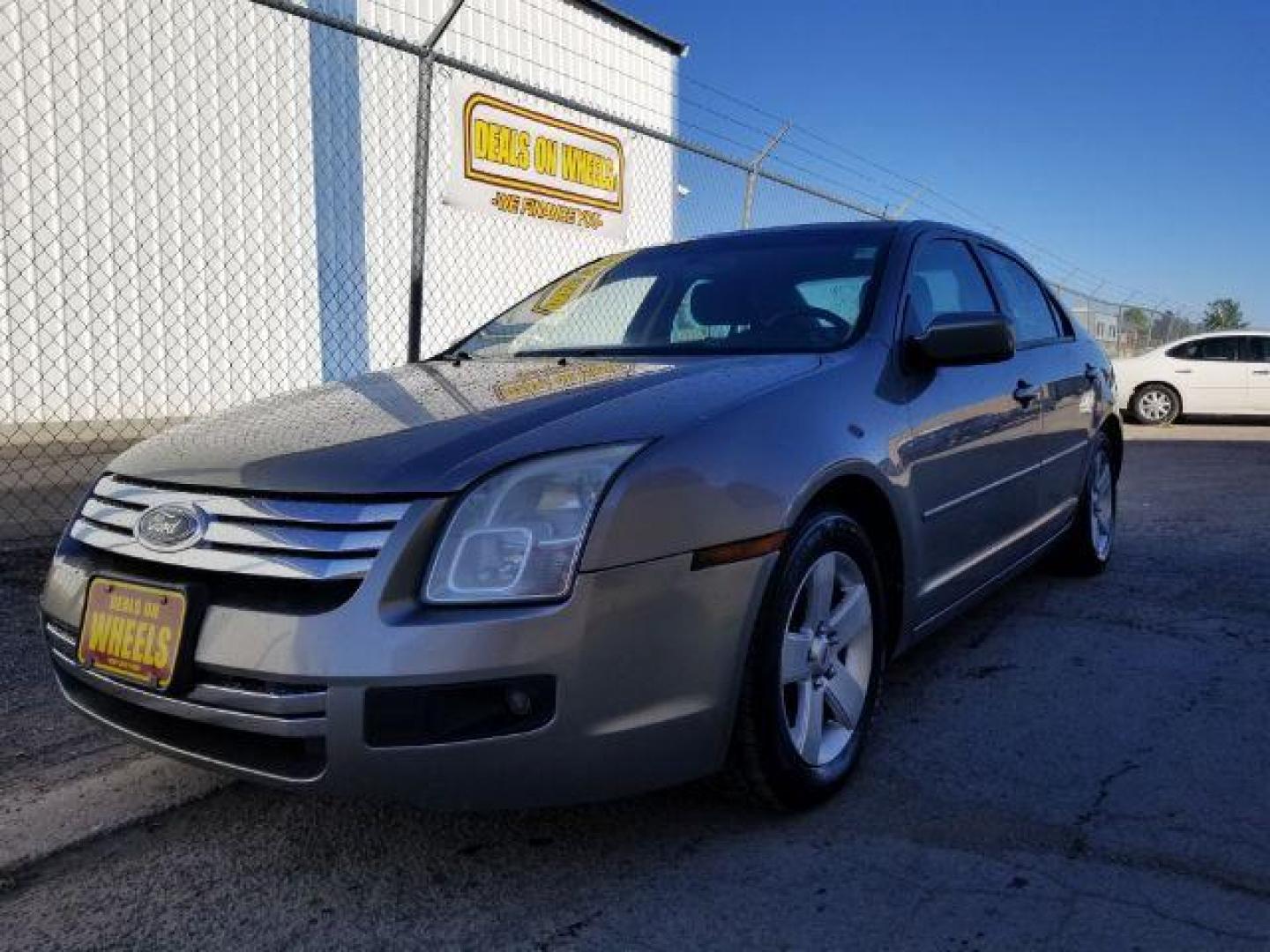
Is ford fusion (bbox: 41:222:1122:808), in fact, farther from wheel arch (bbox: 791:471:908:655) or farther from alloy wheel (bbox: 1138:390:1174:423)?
alloy wheel (bbox: 1138:390:1174:423)

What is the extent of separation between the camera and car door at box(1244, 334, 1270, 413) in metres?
13.3

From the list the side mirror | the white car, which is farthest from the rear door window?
the side mirror

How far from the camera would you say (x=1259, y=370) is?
13.3m

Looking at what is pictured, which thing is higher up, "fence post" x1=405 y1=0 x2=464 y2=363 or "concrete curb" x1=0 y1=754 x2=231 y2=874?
"fence post" x1=405 y1=0 x2=464 y2=363

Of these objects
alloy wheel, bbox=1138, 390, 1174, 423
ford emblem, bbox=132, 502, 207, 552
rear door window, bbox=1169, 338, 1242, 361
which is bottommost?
alloy wheel, bbox=1138, 390, 1174, 423

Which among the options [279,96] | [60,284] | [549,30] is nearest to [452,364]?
[60,284]

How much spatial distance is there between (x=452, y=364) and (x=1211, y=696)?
8.35 feet

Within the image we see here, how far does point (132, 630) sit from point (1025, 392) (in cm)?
289

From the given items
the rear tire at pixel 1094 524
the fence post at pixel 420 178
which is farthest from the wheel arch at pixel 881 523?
the fence post at pixel 420 178

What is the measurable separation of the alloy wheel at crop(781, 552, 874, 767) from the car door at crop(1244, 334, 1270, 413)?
43.4 feet

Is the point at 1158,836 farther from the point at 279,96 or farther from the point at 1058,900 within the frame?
the point at 279,96

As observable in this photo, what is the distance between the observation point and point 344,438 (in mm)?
2105

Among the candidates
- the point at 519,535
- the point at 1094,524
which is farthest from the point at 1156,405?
the point at 519,535

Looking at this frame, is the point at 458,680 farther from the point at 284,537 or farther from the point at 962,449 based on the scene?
the point at 962,449
